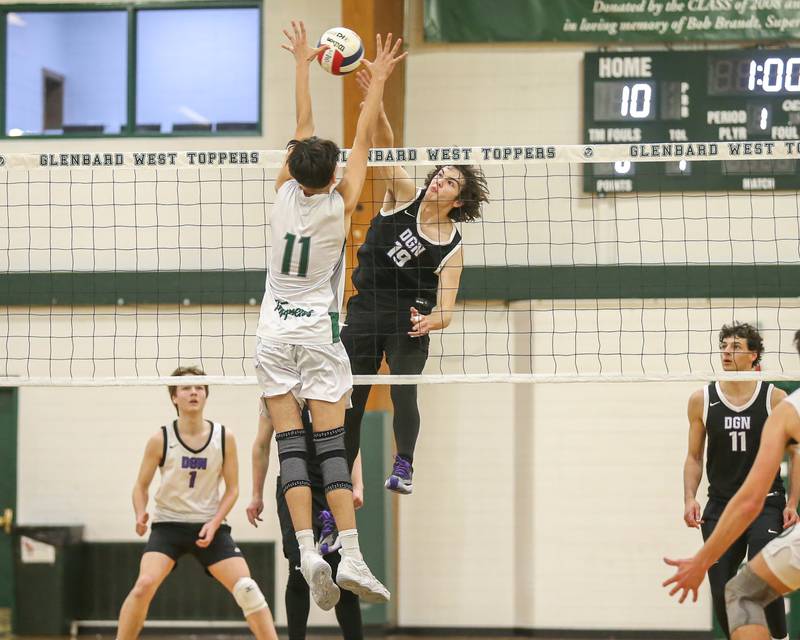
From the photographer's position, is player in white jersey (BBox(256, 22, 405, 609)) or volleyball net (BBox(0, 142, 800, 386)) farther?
volleyball net (BBox(0, 142, 800, 386))

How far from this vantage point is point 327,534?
676cm

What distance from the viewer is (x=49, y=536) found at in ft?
37.7

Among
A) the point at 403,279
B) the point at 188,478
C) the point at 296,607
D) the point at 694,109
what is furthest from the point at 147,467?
the point at 694,109

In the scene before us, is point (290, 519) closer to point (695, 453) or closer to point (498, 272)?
point (695, 453)

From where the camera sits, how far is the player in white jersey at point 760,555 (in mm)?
5121

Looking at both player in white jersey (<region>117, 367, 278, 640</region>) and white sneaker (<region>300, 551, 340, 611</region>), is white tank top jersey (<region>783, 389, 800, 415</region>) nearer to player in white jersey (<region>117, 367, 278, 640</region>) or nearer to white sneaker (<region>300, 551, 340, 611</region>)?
white sneaker (<region>300, 551, 340, 611</region>)

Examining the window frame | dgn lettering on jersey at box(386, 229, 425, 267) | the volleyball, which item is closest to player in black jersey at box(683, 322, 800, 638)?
dgn lettering on jersey at box(386, 229, 425, 267)

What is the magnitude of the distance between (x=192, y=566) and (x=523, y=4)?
6512mm

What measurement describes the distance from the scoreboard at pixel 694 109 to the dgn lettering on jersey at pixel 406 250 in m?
4.57

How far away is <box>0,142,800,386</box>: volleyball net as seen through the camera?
37.1 feet

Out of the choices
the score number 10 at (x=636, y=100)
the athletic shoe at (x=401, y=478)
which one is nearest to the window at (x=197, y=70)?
the score number 10 at (x=636, y=100)

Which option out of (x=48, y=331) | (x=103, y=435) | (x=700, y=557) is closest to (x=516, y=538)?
(x=103, y=435)

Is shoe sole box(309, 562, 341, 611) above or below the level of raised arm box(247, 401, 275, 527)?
below

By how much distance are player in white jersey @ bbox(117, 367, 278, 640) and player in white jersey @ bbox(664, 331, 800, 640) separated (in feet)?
12.3
